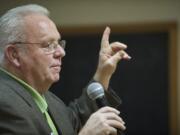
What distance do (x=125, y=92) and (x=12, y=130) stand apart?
3225 millimetres

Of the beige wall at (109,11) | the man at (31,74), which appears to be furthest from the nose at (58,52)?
the beige wall at (109,11)

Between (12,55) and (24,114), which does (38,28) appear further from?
(24,114)

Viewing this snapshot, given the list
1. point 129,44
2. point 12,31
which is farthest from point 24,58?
point 129,44

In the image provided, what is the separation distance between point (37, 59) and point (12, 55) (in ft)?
0.30

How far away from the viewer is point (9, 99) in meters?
1.57

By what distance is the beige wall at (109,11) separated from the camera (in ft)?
15.1

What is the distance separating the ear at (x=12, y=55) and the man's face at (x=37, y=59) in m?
0.02

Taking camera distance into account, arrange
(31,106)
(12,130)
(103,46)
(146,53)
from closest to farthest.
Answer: (12,130)
(31,106)
(103,46)
(146,53)

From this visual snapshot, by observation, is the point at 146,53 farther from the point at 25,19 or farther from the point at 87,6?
the point at 25,19

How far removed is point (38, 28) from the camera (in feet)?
5.63

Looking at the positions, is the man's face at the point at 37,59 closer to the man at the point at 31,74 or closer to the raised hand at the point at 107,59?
the man at the point at 31,74

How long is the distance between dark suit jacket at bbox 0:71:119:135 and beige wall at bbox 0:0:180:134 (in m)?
2.86

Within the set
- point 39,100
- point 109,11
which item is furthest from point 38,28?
point 109,11

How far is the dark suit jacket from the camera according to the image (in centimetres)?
153
